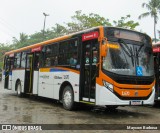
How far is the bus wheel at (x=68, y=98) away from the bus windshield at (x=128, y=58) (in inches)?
94.3

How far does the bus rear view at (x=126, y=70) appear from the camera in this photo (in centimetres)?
912

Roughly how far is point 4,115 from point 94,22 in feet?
82.2

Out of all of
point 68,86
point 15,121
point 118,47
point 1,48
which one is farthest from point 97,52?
point 1,48

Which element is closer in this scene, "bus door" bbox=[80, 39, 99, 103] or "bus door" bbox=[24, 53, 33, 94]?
"bus door" bbox=[80, 39, 99, 103]

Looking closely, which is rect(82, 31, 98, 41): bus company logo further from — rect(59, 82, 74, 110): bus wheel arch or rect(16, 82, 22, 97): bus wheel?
rect(16, 82, 22, 97): bus wheel

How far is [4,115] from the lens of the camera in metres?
9.40

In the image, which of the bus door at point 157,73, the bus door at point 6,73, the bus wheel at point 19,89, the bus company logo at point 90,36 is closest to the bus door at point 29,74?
the bus wheel at point 19,89

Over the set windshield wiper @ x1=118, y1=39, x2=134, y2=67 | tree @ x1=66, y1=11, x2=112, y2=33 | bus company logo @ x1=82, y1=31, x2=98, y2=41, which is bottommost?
windshield wiper @ x1=118, y1=39, x2=134, y2=67

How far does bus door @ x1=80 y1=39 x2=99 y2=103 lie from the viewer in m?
9.68

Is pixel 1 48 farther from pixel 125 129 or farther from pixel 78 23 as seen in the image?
pixel 125 129

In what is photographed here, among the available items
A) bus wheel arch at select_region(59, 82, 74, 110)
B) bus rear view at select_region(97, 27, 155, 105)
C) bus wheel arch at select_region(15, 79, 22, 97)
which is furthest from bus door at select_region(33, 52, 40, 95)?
bus rear view at select_region(97, 27, 155, 105)

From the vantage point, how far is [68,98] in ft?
36.4

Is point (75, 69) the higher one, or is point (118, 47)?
point (118, 47)

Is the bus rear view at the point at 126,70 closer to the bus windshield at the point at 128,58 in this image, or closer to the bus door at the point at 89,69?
the bus windshield at the point at 128,58
